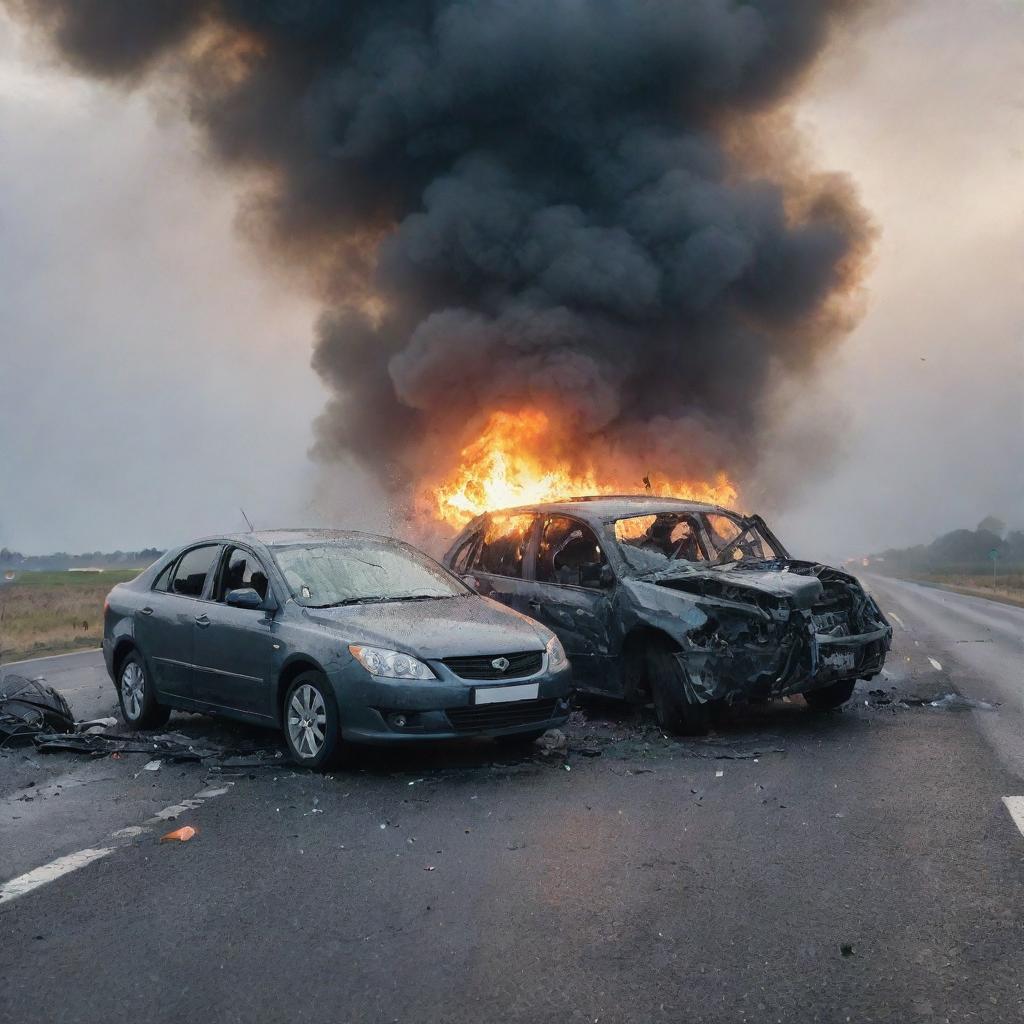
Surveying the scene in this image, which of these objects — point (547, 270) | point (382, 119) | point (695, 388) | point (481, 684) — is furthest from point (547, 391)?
point (481, 684)

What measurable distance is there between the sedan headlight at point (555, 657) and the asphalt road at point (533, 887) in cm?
59

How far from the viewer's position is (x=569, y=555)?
919 centimetres

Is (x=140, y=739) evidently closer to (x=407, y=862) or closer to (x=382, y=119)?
(x=407, y=862)

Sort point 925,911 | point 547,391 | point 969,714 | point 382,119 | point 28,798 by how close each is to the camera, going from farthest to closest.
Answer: point 382,119 → point 547,391 → point 969,714 → point 28,798 → point 925,911

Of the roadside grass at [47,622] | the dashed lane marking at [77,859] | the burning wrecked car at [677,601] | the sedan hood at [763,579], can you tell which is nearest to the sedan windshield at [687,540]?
the burning wrecked car at [677,601]

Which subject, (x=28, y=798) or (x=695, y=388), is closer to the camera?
(x=28, y=798)

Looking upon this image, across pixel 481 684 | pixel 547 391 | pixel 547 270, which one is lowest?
pixel 481 684

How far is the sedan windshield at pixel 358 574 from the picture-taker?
24.7ft

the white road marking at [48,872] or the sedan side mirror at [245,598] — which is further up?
the sedan side mirror at [245,598]

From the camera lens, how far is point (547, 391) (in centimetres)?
3053

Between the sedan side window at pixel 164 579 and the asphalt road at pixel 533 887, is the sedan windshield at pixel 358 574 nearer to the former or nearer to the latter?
the asphalt road at pixel 533 887

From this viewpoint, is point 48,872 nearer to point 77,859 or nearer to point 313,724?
point 77,859

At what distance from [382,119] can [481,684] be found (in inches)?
1247

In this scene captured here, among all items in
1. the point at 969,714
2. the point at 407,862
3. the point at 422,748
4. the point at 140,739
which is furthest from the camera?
the point at 969,714
